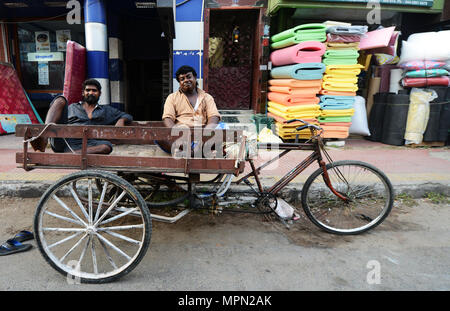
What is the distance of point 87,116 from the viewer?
10.6 feet

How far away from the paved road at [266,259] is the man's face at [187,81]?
1.42m

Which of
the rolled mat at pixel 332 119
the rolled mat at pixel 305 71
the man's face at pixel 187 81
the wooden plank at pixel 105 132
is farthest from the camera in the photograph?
the rolled mat at pixel 332 119

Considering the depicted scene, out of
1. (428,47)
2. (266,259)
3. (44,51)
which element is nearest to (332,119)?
(428,47)

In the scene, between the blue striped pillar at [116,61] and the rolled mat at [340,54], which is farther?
the blue striped pillar at [116,61]

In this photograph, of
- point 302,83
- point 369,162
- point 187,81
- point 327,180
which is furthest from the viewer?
point 302,83

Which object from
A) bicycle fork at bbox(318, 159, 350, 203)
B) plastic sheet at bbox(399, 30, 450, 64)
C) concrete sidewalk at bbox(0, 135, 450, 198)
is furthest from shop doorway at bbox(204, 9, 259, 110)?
bicycle fork at bbox(318, 159, 350, 203)

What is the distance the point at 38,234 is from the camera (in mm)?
2057

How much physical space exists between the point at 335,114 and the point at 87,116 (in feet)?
15.0

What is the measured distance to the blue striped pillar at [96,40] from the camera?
5.50m

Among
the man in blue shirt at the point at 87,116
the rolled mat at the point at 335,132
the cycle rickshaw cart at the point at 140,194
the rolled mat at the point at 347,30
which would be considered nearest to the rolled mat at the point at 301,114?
the rolled mat at the point at 335,132

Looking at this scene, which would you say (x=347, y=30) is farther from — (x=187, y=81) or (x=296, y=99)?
(x=187, y=81)

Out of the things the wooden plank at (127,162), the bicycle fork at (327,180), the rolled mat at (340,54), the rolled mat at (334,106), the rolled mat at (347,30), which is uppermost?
the rolled mat at (347,30)

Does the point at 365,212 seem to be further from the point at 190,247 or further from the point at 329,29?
the point at 329,29

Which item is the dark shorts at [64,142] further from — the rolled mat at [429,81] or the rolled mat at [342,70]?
the rolled mat at [429,81]
